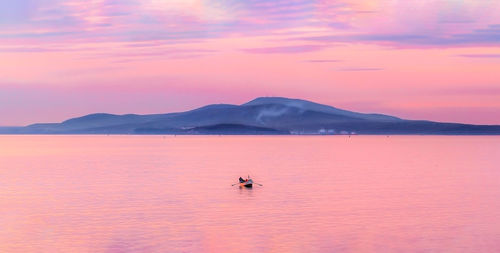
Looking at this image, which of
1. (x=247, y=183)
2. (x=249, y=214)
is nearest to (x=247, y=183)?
(x=247, y=183)

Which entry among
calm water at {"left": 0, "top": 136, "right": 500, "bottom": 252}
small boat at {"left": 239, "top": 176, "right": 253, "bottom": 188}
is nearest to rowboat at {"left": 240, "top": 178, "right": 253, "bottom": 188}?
small boat at {"left": 239, "top": 176, "right": 253, "bottom": 188}

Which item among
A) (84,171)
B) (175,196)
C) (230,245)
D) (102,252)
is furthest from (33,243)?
(84,171)

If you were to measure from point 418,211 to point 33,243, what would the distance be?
21.4 metres

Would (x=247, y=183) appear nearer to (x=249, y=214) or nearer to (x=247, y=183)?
(x=247, y=183)

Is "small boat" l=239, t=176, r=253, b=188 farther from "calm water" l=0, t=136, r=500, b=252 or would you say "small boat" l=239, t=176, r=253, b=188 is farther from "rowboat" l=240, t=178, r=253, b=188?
"calm water" l=0, t=136, r=500, b=252

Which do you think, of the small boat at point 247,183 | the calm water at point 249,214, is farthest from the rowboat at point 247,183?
the calm water at point 249,214

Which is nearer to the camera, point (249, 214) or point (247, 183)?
point (249, 214)

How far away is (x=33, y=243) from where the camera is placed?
30281 millimetres

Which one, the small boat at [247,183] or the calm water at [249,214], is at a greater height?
the small boat at [247,183]

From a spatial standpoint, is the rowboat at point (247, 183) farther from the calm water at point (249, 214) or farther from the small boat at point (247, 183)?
the calm water at point (249, 214)

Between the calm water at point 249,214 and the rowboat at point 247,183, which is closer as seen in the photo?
the calm water at point 249,214

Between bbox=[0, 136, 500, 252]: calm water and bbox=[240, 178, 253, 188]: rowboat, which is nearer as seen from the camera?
bbox=[0, 136, 500, 252]: calm water

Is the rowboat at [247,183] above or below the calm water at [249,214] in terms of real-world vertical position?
above

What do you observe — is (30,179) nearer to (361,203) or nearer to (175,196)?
(175,196)
